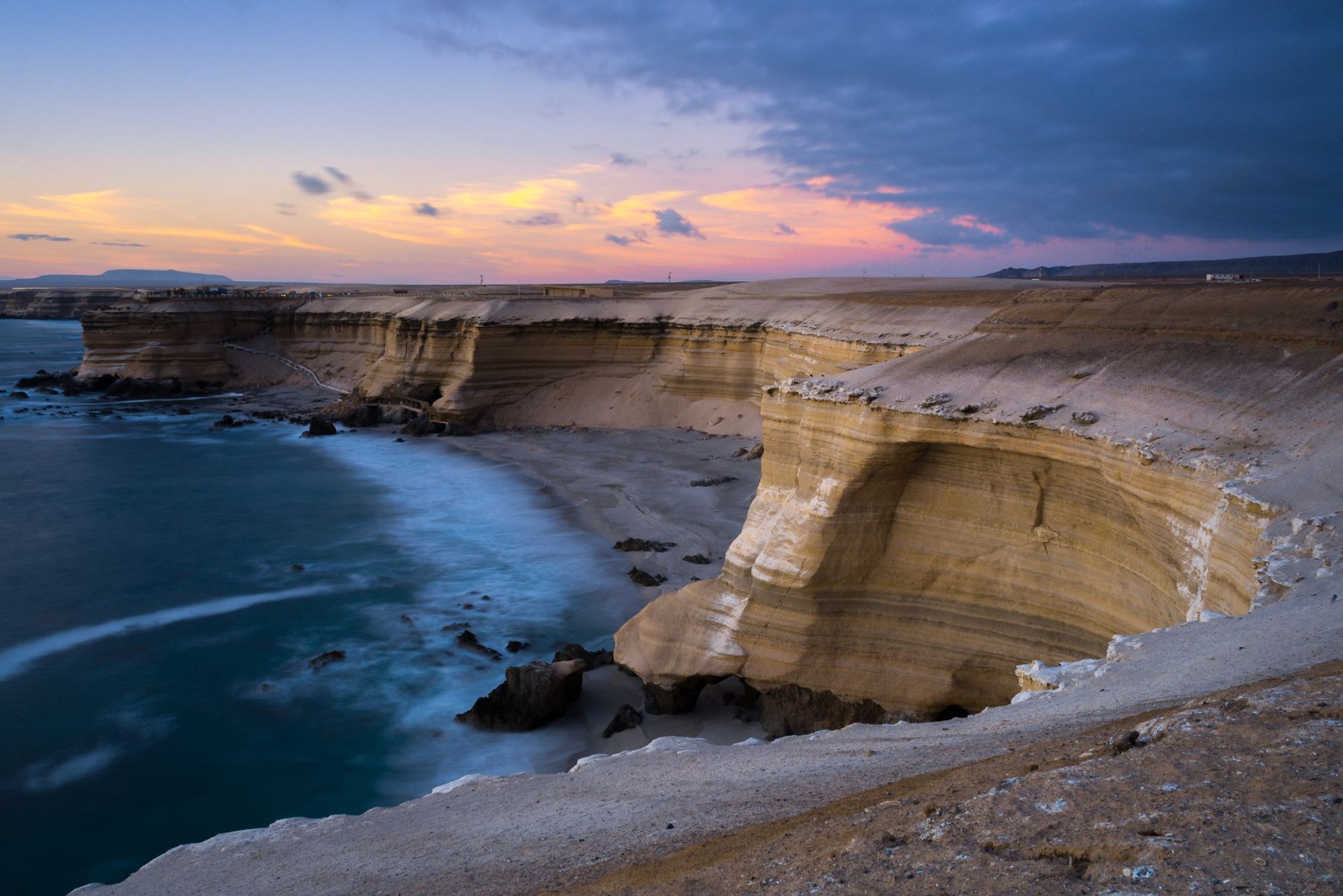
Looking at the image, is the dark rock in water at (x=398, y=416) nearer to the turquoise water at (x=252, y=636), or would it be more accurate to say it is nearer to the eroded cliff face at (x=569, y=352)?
the eroded cliff face at (x=569, y=352)

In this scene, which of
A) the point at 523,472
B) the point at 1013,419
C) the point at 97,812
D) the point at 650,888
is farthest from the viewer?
the point at 523,472

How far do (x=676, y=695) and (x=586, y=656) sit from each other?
2695mm

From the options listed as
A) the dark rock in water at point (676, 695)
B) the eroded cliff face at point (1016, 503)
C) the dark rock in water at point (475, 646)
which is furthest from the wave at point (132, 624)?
the dark rock in water at point (676, 695)

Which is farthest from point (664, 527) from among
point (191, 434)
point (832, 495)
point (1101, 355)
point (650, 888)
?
point (191, 434)

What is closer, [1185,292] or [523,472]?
[1185,292]

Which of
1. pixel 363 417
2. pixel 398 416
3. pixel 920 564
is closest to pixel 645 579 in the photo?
pixel 920 564

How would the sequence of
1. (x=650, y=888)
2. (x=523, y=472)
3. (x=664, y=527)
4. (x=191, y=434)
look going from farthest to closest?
1. (x=191, y=434)
2. (x=523, y=472)
3. (x=664, y=527)
4. (x=650, y=888)

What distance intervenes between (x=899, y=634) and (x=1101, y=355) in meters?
4.44

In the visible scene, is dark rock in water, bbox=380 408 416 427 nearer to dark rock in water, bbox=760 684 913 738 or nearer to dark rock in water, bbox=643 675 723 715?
dark rock in water, bbox=643 675 723 715

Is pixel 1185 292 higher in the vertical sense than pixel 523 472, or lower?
higher

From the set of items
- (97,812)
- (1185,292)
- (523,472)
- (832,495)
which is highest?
(1185,292)

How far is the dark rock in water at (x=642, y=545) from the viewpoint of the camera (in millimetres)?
21547

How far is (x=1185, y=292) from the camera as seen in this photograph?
12.5m

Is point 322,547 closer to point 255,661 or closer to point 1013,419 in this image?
point 255,661
